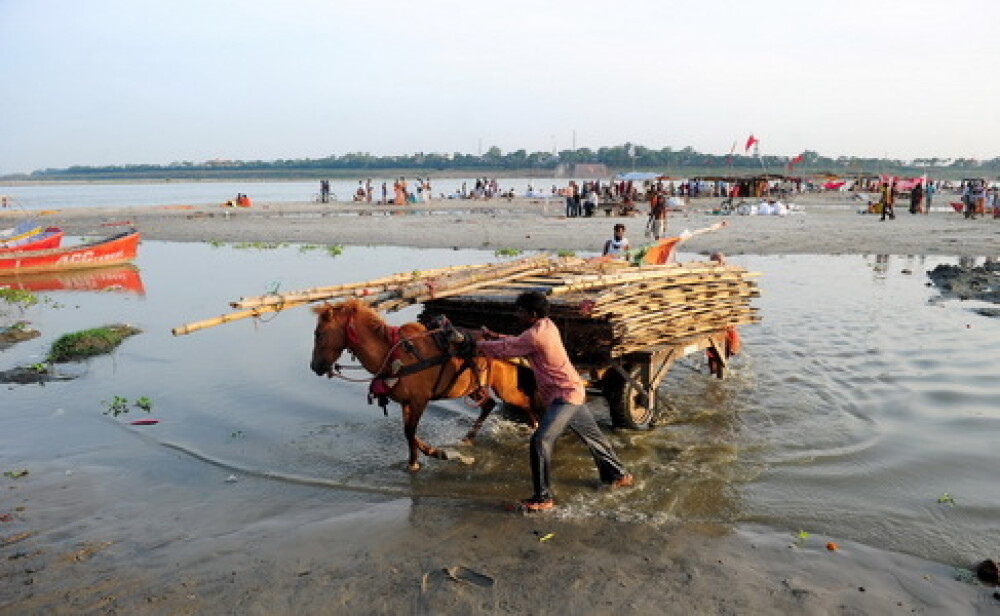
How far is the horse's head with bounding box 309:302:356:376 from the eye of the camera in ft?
22.4

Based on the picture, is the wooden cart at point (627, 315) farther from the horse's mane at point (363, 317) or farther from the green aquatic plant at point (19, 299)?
the green aquatic plant at point (19, 299)

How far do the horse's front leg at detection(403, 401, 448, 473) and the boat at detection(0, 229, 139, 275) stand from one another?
795 inches

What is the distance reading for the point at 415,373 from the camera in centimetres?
694

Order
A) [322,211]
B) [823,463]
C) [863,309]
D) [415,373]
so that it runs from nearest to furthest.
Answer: [415,373] < [823,463] < [863,309] < [322,211]

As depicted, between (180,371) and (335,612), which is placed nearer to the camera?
(335,612)

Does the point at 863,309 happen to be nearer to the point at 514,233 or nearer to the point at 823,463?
the point at 823,463

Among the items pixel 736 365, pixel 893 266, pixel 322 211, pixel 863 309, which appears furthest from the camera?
pixel 322 211

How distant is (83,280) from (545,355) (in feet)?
68.2

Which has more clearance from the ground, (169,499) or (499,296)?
(499,296)

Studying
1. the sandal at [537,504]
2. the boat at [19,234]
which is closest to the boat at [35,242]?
the boat at [19,234]

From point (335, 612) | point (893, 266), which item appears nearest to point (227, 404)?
point (335, 612)

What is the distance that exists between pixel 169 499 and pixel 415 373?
2.68m

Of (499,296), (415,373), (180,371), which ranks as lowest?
(180,371)

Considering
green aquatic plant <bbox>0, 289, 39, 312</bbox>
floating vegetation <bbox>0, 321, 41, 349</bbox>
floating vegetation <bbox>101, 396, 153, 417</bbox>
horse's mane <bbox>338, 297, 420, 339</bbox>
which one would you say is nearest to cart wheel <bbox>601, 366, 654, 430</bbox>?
horse's mane <bbox>338, 297, 420, 339</bbox>
